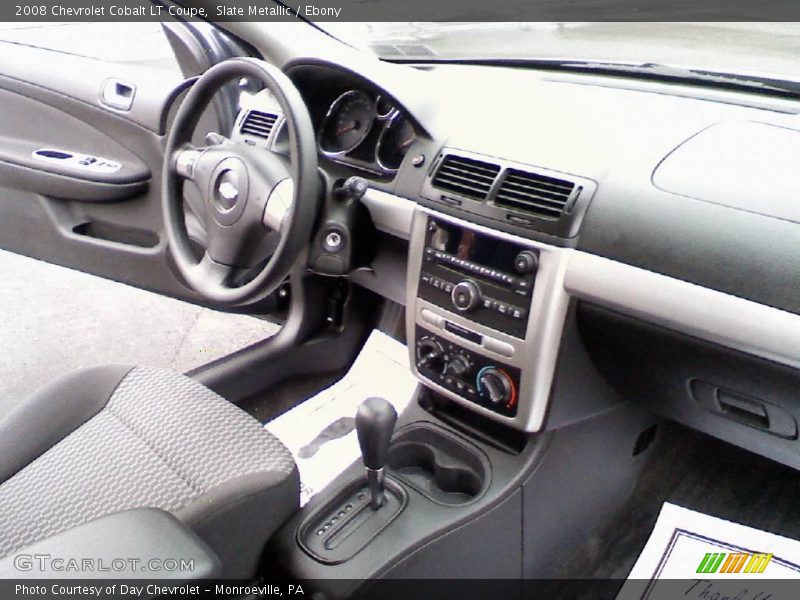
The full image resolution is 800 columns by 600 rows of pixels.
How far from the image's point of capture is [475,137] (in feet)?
3.65

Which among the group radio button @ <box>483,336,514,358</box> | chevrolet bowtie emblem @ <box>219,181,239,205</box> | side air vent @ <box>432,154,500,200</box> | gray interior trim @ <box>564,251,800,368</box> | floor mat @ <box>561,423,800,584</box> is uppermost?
side air vent @ <box>432,154,500,200</box>

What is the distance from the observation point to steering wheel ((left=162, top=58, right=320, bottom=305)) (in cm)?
107

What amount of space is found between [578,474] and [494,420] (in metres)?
0.22

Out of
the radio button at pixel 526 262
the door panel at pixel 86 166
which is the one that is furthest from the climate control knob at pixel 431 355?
the door panel at pixel 86 166

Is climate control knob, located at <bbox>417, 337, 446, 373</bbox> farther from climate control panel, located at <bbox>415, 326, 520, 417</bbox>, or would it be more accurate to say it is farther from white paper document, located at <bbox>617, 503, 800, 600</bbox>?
white paper document, located at <bbox>617, 503, 800, 600</bbox>

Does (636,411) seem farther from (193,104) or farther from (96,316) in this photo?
(96,316)

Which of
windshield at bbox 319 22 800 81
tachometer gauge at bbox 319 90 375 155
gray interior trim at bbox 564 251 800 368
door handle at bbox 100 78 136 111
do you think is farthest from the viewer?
door handle at bbox 100 78 136 111

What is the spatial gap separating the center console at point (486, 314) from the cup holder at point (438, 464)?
9 cm

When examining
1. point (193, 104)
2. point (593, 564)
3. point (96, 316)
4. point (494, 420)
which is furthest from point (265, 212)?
point (96, 316)

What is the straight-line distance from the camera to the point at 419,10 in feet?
5.14

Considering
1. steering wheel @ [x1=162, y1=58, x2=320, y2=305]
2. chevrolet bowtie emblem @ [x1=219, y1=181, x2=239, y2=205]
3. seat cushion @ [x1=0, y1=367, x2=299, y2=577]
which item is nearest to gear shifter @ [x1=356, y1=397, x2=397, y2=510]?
seat cushion @ [x1=0, y1=367, x2=299, y2=577]

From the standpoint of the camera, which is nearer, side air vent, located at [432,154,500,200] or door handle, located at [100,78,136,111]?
side air vent, located at [432,154,500,200]

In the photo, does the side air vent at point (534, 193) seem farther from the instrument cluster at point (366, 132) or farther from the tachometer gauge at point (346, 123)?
the tachometer gauge at point (346, 123)

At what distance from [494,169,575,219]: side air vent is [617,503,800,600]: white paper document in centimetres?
45
